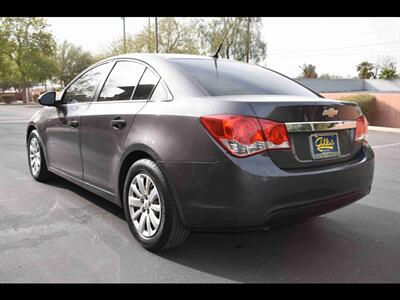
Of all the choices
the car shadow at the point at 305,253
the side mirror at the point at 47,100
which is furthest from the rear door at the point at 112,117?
the car shadow at the point at 305,253

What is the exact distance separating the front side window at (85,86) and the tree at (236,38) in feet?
123

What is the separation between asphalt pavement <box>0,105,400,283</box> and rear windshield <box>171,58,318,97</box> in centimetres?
126

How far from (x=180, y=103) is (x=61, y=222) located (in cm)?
176

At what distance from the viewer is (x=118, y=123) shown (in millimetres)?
3201

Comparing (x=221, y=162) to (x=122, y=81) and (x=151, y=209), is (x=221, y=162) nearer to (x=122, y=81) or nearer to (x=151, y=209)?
(x=151, y=209)

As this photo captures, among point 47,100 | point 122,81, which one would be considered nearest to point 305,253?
point 122,81

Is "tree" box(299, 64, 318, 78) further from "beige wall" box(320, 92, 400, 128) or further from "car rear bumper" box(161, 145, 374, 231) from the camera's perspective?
"car rear bumper" box(161, 145, 374, 231)

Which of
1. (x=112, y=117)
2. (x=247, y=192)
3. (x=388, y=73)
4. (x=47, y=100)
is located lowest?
(x=247, y=192)

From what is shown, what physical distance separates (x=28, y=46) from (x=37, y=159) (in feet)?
149

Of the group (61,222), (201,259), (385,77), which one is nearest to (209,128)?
(201,259)

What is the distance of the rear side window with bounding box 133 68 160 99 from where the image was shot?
122 inches

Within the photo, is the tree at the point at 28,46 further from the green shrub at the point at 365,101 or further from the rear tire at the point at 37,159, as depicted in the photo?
the rear tire at the point at 37,159

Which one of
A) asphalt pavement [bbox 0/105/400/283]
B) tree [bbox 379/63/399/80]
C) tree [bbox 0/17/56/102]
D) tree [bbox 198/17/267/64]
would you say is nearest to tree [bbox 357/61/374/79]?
tree [bbox 379/63/399/80]
